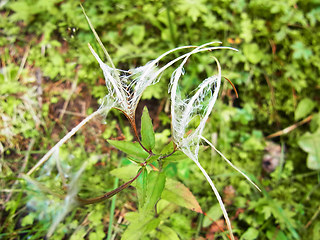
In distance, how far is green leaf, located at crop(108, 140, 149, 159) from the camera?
1059 millimetres

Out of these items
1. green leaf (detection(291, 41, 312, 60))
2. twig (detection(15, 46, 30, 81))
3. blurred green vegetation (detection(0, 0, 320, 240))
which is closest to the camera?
blurred green vegetation (detection(0, 0, 320, 240))

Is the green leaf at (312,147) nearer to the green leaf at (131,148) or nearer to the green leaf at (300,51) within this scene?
the green leaf at (300,51)

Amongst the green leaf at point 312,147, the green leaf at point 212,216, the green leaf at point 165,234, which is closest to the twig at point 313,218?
the green leaf at point 312,147

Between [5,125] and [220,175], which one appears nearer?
[220,175]

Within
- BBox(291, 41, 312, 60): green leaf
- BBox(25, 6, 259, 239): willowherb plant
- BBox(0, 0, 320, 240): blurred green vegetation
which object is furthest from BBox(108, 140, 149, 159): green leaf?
BBox(291, 41, 312, 60): green leaf

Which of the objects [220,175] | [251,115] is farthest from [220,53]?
[220,175]

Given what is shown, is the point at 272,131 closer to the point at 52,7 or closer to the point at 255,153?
the point at 255,153

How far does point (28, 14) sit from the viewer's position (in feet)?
8.09

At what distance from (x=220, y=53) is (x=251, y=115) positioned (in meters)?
0.63

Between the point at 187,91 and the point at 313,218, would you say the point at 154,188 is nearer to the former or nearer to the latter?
the point at 187,91

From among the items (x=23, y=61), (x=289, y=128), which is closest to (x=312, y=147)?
(x=289, y=128)

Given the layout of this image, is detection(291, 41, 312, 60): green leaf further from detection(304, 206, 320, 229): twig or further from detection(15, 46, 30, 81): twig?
detection(15, 46, 30, 81): twig

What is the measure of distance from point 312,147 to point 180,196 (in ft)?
4.59

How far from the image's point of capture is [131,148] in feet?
3.51
